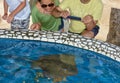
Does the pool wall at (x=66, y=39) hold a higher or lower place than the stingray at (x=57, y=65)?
higher

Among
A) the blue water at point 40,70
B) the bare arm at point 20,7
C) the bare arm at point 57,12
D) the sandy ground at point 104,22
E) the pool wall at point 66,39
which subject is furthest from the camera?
the sandy ground at point 104,22

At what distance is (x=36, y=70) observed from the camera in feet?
19.5

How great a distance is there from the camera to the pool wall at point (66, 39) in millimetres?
6637

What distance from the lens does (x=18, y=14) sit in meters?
7.35

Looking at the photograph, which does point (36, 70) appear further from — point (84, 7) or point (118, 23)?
point (118, 23)

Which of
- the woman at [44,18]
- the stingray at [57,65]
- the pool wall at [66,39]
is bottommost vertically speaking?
the stingray at [57,65]

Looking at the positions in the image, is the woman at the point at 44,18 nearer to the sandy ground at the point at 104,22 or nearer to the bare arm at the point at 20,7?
the bare arm at the point at 20,7

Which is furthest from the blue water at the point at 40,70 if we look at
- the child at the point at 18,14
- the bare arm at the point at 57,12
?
the bare arm at the point at 57,12

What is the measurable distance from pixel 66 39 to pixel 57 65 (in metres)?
0.93

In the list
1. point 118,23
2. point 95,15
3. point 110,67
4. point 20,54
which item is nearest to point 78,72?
point 110,67

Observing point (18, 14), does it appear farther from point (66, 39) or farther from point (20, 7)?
point (66, 39)

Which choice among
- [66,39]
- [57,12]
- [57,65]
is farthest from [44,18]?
[57,65]

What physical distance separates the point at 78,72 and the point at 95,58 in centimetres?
64

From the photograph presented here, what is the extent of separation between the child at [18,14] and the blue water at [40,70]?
68 centimetres
